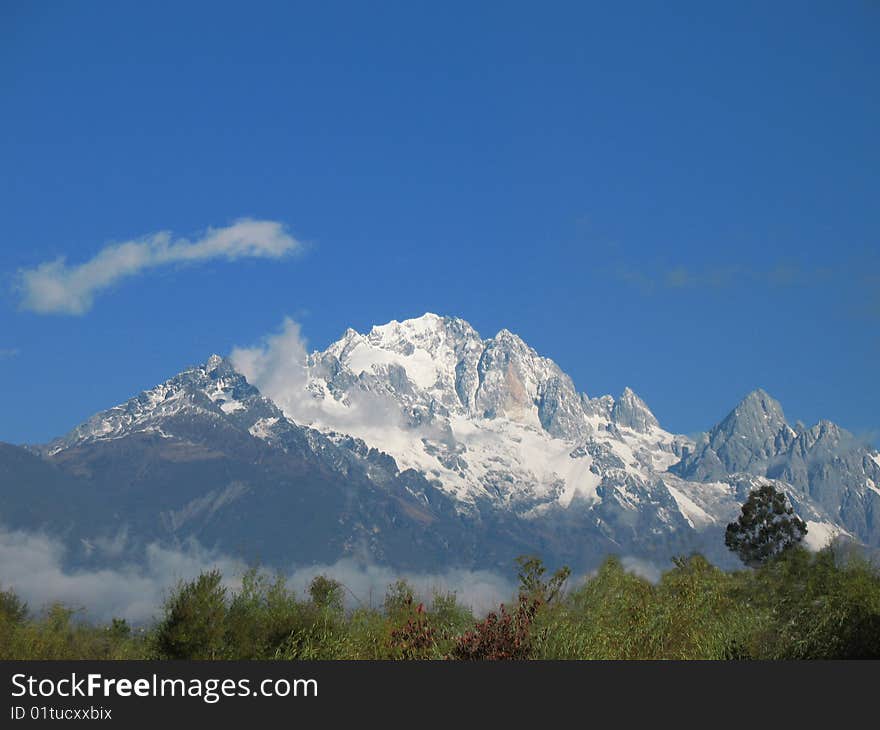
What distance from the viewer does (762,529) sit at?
147375mm

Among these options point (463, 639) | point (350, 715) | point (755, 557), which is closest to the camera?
point (350, 715)

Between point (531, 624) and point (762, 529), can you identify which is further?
point (762, 529)

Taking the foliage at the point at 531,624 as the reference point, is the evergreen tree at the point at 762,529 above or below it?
above

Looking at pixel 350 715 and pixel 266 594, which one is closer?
pixel 350 715

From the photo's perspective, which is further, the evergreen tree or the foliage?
the evergreen tree

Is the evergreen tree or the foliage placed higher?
the evergreen tree

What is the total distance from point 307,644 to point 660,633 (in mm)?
14416

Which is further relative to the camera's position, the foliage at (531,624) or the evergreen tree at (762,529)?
the evergreen tree at (762,529)

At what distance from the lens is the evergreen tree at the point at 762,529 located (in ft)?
479

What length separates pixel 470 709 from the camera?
34750 millimetres

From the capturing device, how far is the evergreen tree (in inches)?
5753

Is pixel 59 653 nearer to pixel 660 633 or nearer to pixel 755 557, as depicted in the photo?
pixel 660 633

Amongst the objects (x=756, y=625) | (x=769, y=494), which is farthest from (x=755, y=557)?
(x=756, y=625)

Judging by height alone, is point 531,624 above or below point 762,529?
below
